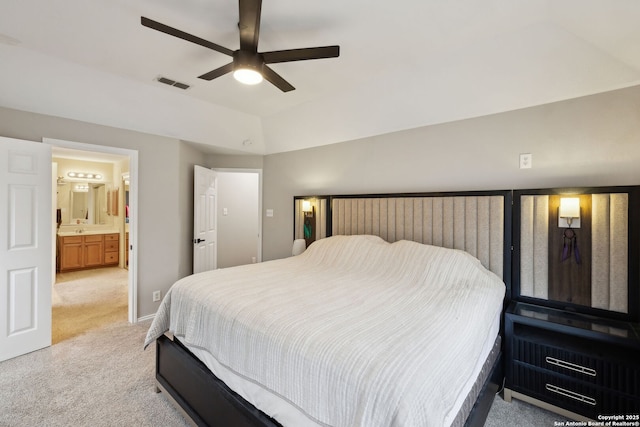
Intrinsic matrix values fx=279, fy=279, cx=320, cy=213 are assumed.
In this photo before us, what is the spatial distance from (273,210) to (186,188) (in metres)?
1.34

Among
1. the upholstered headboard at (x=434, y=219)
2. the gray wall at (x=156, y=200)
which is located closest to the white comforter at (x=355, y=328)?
the upholstered headboard at (x=434, y=219)

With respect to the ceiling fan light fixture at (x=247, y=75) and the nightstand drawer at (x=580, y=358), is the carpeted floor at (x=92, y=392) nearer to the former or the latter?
the nightstand drawer at (x=580, y=358)

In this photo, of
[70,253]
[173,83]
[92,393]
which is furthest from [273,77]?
[70,253]

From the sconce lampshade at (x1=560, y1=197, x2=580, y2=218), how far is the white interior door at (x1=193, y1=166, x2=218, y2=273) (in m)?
4.14

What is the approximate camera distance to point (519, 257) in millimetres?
2457

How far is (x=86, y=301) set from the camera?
4.20 meters

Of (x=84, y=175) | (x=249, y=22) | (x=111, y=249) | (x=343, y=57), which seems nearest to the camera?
(x=249, y=22)

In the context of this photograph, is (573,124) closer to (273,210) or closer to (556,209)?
(556,209)

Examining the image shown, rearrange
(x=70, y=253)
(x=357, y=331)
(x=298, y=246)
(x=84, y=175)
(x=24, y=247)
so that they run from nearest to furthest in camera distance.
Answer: (x=357, y=331) → (x=24, y=247) → (x=298, y=246) → (x=70, y=253) → (x=84, y=175)

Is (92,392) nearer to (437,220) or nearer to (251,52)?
(251,52)

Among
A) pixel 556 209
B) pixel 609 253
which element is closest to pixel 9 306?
pixel 556 209

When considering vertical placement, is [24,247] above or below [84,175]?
below

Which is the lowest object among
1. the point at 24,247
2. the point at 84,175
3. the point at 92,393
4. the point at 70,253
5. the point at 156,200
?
the point at 92,393

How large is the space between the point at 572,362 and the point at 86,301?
5.76m
